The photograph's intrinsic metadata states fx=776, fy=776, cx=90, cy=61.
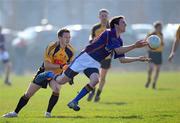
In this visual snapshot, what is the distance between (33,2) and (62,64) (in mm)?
29389

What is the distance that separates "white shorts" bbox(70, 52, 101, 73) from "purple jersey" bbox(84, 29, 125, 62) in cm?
9

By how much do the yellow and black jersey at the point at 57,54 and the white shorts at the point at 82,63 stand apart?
0.18 metres

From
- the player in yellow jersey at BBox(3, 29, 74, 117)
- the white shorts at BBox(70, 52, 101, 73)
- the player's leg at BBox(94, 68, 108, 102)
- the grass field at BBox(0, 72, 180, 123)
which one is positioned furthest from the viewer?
the player's leg at BBox(94, 68, 108, 102)

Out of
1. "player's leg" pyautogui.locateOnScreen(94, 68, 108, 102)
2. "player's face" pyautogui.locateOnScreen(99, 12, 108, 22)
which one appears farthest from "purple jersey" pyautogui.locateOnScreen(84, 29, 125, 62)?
"player's leg" pyautogui.locateOnScreen(94, 68, 108, 102)

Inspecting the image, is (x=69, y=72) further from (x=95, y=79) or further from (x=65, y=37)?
(x=65, y=37)

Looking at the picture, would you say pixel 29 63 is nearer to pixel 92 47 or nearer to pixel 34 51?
pixel 34 51

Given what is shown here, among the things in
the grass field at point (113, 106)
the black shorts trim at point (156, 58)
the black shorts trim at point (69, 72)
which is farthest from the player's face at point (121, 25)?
the black shorts trim at point (156, 58)

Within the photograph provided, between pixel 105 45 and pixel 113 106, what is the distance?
3.39 meters

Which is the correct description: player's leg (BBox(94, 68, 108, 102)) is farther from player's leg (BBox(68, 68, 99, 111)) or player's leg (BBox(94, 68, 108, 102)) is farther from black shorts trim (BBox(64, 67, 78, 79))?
black shorts trim (BBox(64, 67, 78, 79))

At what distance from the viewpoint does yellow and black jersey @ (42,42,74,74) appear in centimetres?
1523

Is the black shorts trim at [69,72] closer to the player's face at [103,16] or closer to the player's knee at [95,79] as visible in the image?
the player's knee at [95,79]

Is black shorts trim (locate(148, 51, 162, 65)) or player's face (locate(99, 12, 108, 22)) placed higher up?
player's face (locate(99, 12, 108, 22))

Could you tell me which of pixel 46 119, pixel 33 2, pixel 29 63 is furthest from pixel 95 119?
pixel 33 2

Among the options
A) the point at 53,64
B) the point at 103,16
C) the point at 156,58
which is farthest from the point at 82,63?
the point at 156,58
